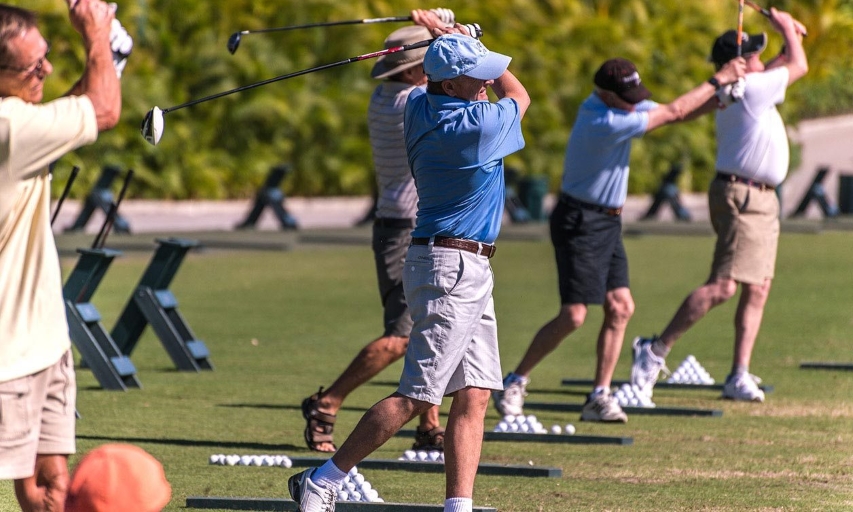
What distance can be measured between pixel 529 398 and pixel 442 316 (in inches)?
153

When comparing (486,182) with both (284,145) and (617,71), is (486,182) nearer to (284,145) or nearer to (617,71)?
(617,71)

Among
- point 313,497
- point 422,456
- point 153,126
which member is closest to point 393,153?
point 422,456

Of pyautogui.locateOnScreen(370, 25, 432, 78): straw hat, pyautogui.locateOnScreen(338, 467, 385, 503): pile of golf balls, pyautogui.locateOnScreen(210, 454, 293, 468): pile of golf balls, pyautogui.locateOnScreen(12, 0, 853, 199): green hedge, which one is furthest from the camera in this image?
pyautogui.locateOnScreen(12, 0, 853, 199): green hedge

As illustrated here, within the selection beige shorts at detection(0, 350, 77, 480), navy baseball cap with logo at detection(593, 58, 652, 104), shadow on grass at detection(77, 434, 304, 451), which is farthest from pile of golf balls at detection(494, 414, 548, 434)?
beige shorts at detection(0, 350, 77, 480)

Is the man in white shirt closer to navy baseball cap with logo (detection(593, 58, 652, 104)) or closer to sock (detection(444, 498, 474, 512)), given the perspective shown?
navy baseball cap with logo (detection(593, 58, 652, 104))

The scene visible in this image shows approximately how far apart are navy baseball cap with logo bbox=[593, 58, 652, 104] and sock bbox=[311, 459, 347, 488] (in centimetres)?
327

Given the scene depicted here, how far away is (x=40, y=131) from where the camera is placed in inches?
177

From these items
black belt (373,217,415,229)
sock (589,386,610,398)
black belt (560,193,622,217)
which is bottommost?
sock (589,386,610,398)

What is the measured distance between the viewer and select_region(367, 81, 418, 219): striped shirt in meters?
7.67

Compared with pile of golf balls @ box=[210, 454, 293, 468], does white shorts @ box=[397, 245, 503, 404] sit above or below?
above

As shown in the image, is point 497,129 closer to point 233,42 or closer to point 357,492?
point 357,492

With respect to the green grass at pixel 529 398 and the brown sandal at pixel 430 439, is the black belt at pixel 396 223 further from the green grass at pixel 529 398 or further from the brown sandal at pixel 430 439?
the green grass at pixel 529 398

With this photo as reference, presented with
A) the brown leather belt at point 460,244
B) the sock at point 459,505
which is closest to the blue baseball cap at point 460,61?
the brown leather belt at point 460,244

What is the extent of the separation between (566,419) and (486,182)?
329 centimetres
